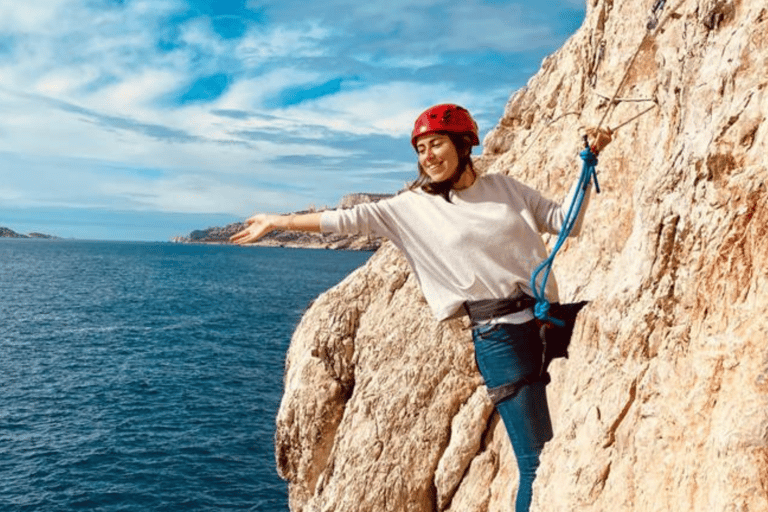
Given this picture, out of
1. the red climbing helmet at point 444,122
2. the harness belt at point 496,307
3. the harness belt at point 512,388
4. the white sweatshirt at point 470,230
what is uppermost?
the red climbing helmet at point 444,122

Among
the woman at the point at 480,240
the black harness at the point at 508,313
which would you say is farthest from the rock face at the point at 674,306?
the woman at the point at 480,240

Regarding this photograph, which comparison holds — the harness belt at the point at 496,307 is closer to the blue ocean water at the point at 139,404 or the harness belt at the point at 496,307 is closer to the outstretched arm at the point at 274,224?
the outstretched arm at the point at 274,224

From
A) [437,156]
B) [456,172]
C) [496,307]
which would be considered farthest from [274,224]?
[496,307]

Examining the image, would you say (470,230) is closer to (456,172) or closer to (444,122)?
(456,172)

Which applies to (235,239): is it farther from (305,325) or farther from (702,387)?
(305,325)

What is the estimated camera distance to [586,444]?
243 inches

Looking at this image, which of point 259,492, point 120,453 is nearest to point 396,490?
point 259,492

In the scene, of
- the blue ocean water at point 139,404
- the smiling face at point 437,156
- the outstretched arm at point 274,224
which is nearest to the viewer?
the outstretched arm at point 274,224

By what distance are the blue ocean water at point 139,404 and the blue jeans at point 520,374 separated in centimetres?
3058

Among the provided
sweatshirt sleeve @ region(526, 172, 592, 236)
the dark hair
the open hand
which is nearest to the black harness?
sweatshirt sleeve @ region(526, 172, 592, 236)

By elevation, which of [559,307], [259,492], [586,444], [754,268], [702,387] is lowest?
[259,492]

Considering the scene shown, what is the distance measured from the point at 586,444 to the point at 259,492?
3251 centimetres

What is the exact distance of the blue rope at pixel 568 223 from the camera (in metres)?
6.06

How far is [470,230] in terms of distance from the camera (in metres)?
6.19
